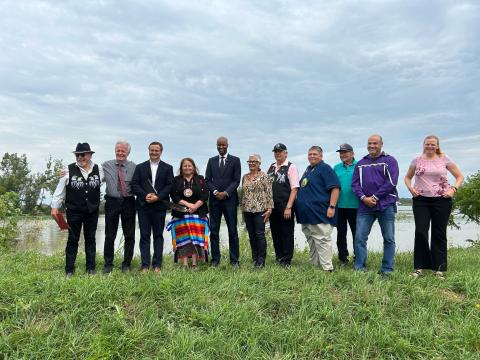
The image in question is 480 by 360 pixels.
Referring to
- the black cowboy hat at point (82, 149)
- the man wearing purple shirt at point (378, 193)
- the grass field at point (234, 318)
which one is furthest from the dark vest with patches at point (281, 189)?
the black cowboy hat at point (82, 149)

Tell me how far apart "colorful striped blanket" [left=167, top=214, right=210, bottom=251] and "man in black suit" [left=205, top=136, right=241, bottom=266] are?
23cm

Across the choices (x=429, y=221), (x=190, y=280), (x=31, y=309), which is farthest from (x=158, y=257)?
(x=429, y=221)

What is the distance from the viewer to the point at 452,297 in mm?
4613

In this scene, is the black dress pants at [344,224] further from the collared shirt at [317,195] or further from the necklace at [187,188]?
the necklace at [187,188]

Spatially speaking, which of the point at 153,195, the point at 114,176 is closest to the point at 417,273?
the point at 153,195

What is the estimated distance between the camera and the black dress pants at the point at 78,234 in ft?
18.4

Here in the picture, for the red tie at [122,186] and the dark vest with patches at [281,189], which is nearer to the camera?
the red tie at [122,186]

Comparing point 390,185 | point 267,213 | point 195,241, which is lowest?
point 195,241

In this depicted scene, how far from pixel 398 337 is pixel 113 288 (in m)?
2.93

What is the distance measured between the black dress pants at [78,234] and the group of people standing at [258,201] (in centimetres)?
1

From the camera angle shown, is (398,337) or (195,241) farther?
(195,241)

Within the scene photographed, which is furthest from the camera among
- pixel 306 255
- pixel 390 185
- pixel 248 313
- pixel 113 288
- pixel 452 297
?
pixel 306 255

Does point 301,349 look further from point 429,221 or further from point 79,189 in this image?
point 79,189

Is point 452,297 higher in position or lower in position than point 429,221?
lower
